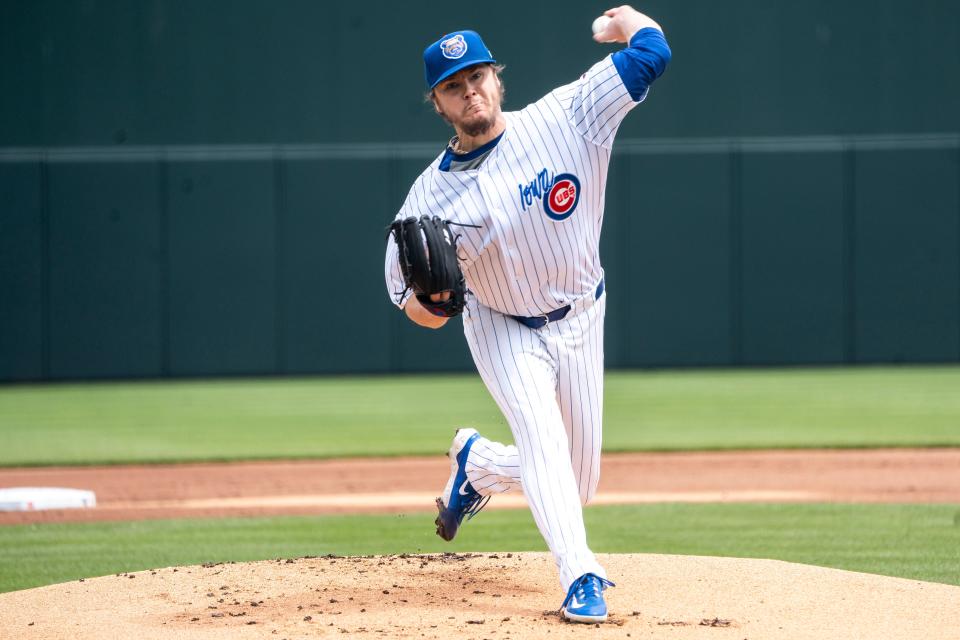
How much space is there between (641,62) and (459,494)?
166 centimetres

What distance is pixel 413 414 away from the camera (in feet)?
38.5

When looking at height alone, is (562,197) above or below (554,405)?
above

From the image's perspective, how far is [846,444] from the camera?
365 inches

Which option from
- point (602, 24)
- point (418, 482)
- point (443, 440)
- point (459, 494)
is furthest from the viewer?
point (443, 440)

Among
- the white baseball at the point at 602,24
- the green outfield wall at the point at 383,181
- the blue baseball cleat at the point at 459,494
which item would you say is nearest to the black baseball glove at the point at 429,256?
the white baseball at the point at 602,24

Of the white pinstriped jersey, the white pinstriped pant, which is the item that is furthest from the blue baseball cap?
the white pinstriped pant

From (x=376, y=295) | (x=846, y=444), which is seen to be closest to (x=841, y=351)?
(x=376, y=295)

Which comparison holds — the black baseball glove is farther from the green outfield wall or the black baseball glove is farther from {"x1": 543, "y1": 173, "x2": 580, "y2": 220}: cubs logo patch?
the green outfield wall

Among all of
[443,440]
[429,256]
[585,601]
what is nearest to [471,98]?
[429,256]

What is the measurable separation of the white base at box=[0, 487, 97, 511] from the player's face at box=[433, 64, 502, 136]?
4130 mm

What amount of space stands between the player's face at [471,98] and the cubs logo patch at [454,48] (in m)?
0.05

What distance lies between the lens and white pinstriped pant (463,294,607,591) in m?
3.73

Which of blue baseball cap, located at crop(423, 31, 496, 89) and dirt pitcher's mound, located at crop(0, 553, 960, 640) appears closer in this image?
dirt pitcher's mound, located at crop(0, 553, 960, 640)

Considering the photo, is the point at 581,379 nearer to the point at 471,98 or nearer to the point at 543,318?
the point at 543,318
